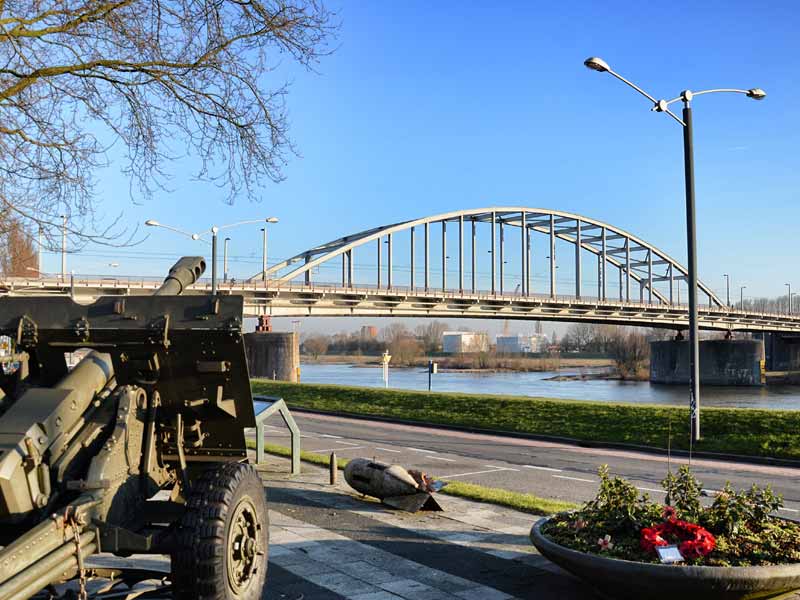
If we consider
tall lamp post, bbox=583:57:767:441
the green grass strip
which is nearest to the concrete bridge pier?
tall lamp post, bbox=583:57:767:441

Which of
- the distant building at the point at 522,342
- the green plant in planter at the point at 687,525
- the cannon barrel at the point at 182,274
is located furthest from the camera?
the distant building at the point at 522,342

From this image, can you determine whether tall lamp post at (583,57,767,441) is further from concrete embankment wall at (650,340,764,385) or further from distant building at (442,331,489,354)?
distant building at (442,331,489,354)

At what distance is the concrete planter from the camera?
17.3 feet

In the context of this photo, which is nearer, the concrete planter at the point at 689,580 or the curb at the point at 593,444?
the concrete planter at the point at 689,580

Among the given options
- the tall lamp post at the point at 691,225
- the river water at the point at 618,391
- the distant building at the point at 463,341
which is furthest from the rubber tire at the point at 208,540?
the distant building at the point at 463,341

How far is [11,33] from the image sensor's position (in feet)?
27.3

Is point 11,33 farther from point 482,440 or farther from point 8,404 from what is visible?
point 482,440

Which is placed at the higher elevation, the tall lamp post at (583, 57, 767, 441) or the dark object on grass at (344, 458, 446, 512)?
the tall lamp post at (583, 57, 767, 441)

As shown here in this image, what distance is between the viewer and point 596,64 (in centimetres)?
1573

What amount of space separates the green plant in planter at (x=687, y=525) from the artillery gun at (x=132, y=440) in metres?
2.58

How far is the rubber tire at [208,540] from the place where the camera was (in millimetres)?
4730

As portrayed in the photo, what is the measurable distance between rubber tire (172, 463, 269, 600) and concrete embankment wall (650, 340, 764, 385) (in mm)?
74857

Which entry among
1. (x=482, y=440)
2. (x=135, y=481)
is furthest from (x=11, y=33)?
(x=482, y=440)

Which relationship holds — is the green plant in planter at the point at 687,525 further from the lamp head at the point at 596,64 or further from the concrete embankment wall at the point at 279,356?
the concrete embankment wall at the point at 279,356
